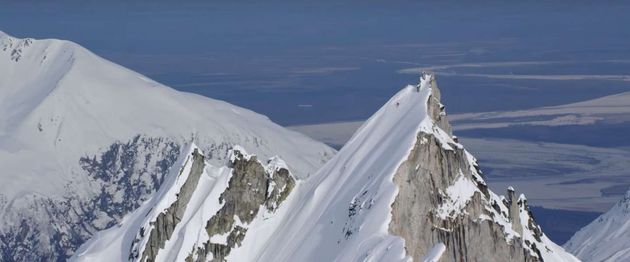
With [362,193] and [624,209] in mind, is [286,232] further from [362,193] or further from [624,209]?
[624,209]

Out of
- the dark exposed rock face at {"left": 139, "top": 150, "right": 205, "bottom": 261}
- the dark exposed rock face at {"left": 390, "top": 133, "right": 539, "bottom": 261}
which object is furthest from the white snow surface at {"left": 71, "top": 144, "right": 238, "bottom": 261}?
the dark exposed rock face at {"left": 390, "top": 133, "right": 539, "bottom": 261}

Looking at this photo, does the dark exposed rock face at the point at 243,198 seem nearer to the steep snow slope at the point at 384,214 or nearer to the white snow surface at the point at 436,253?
the steep snow slope at the point at 384,214

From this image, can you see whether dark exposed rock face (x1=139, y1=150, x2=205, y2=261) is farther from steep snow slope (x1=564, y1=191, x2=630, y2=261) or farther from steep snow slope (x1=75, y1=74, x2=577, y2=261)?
steep snow slope (x1=564, y1=191, x2=630, y2=261)

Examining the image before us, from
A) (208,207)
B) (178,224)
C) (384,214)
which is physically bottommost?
(384,214)

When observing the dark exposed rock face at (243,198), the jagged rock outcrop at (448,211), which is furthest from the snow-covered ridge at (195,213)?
the jagged rock outcrop at (448,211)

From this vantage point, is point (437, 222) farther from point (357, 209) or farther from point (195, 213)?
point (195, 213)

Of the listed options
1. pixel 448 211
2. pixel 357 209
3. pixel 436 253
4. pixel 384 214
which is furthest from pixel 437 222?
pixel 436 253
